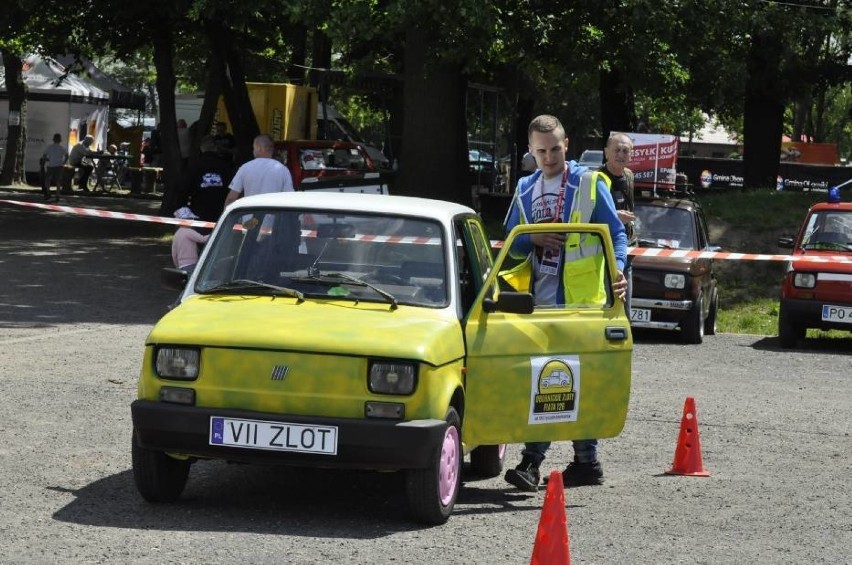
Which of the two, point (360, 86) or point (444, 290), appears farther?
point (360, 86)

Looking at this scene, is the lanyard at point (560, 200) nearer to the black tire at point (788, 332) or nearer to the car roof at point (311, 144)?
the black tire at point (788, 332)

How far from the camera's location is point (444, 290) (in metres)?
7.26

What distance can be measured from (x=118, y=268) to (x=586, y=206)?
47.5 ft

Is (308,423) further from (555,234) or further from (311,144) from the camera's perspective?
(311,144)

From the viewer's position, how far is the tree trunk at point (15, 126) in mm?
39219

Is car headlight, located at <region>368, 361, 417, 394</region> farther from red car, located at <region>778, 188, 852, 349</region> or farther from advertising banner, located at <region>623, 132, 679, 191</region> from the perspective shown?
advertising banner, located at <region>623, 132, 679, 191</region>

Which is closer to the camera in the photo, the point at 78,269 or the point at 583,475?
the point at 583,475

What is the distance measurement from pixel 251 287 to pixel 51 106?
122 feet

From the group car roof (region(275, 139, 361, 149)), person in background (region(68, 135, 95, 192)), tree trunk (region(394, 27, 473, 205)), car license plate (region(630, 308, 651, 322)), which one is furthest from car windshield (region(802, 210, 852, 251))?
person in background (region(68, 135, 95, 192))

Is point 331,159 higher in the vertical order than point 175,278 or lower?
higher

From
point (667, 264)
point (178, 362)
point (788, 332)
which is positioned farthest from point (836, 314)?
point (178, 362)

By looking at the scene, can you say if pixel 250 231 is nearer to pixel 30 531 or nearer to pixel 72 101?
pixel 30 531

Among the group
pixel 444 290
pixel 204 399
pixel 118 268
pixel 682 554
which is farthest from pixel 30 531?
pixel 118 268

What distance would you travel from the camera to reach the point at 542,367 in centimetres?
717
